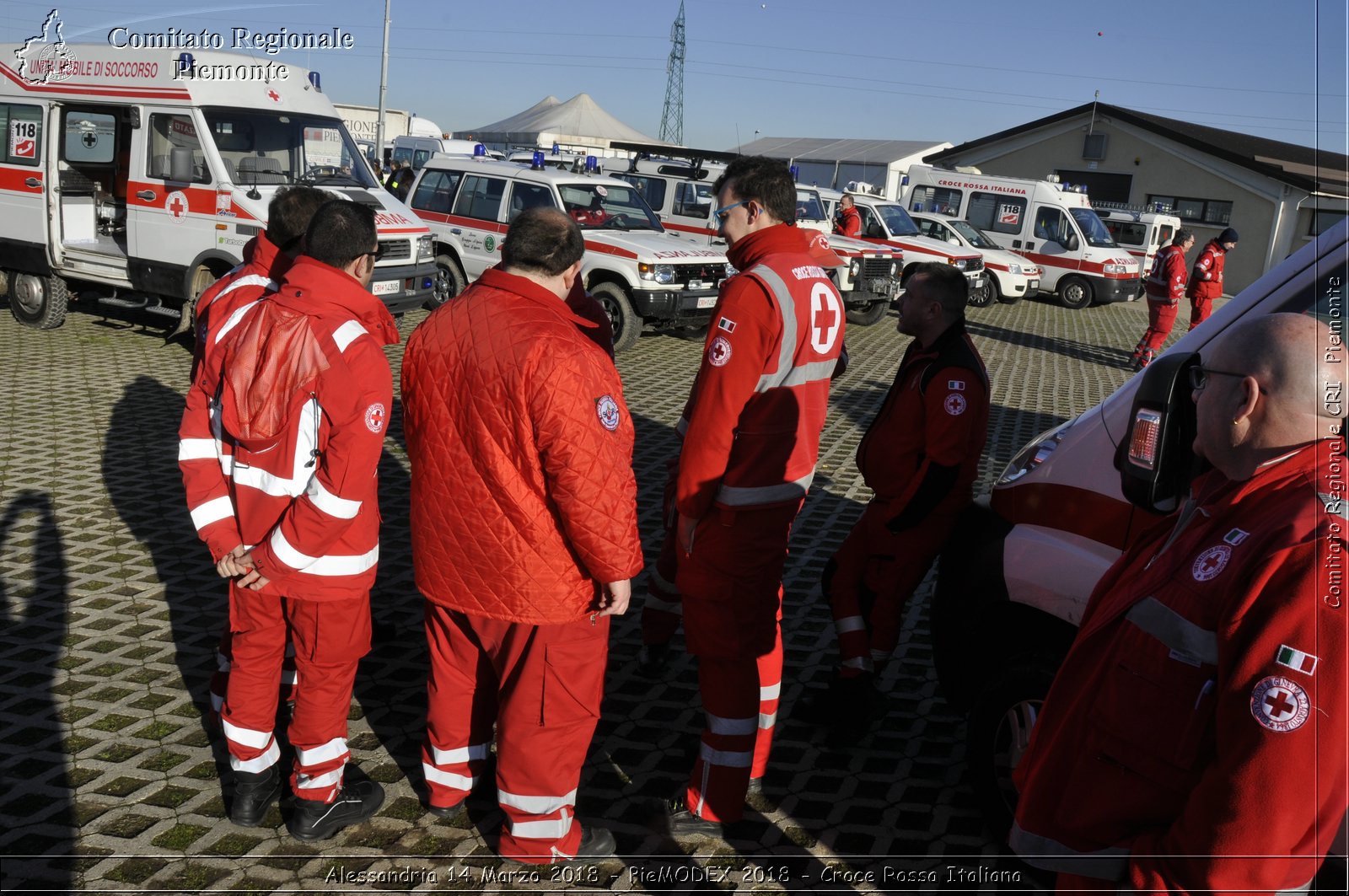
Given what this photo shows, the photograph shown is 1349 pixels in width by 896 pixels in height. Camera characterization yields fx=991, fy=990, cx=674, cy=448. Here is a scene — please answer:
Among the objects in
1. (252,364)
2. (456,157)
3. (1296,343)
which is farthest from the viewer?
(456,157)

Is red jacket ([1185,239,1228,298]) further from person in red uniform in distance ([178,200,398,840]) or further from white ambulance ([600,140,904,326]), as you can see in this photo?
person in red uniform in distance ([178,200,398,840])

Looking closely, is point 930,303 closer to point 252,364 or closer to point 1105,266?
point 252,364

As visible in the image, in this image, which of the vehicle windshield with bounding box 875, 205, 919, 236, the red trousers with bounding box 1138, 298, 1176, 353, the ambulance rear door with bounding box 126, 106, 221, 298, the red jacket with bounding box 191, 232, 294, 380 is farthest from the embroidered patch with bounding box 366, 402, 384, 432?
the vehicle windshield with bounding box 875, 205, 919, 236

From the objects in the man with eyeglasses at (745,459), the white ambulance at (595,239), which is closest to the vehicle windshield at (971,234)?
the white ambulance at (595,239)

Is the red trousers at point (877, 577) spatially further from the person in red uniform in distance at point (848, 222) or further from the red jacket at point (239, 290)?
the person in red uniform in distance at point (848, 222)

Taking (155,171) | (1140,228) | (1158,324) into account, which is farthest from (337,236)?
(1140,228)

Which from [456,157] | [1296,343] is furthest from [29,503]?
[456,157]

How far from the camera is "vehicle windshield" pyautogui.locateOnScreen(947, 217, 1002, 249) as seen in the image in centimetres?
1861

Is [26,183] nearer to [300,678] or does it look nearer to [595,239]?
[595,239]

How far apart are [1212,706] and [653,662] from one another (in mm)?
3013

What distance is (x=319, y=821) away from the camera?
10.2 ft

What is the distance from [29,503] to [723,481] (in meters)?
4.91

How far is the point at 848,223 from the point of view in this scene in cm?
1617

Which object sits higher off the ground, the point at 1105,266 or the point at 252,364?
the point at 1105,266
